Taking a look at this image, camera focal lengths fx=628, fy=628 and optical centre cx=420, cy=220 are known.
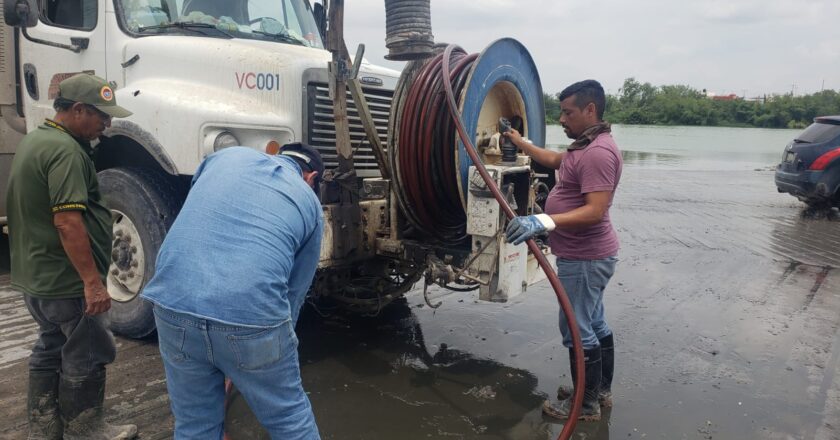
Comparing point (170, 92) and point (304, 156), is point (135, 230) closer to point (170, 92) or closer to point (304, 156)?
point (170, 92)

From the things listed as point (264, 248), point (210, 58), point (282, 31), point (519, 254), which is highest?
point (282, 31)

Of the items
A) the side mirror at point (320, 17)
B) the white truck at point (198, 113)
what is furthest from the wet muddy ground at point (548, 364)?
the side mirror at point (320, 17)

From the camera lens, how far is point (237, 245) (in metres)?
2.17

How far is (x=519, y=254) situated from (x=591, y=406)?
3.21ft

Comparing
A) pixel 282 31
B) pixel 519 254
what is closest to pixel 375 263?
pixel 519 254

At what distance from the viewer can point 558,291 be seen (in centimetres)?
324

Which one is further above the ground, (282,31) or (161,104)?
(282,31)

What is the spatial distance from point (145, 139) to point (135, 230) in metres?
0.68

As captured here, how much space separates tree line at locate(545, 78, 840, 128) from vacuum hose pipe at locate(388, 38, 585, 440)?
58278 millimetres

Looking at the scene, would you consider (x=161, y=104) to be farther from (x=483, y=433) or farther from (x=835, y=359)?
(x=835, y=359)

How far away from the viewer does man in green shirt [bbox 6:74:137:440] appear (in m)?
2.95

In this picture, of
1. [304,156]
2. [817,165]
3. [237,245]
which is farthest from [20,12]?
[817,165]

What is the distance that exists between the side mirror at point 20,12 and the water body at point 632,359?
116 inches

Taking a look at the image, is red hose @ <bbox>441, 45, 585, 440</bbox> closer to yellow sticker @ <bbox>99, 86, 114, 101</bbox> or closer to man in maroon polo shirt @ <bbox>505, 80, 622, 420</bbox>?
man in maroon polo shirt @ <bbox>505, 80, 622, 420</bbox>
